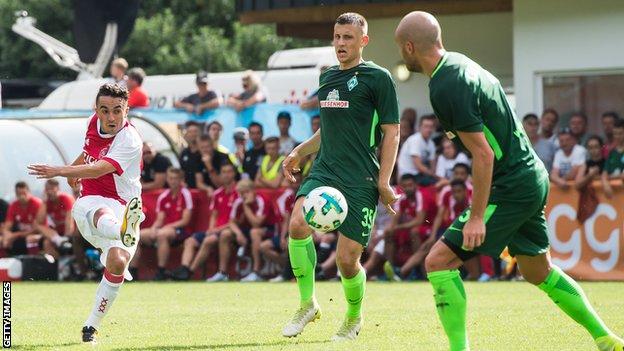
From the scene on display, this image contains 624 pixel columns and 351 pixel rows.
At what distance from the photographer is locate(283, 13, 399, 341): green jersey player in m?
9.77

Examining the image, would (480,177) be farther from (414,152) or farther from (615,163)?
(414,152)

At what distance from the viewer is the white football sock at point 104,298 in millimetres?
9852

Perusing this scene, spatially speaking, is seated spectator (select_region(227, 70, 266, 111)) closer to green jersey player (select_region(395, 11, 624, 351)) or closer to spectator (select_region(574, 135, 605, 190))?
spectator (select_region(574, 135, 605, 190))

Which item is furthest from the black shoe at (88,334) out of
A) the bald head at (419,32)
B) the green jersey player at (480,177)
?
the bald head at (419,32)

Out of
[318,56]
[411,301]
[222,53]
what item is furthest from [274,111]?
[222,53]

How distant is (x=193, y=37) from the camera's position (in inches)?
1756

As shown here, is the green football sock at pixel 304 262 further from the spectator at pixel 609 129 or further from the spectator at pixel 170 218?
the spectator at pixel 170 218

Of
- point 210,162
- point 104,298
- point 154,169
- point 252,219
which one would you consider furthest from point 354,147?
point 154,169

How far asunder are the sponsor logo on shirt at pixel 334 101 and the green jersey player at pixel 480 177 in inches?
77.3

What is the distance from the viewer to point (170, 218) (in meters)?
19.8

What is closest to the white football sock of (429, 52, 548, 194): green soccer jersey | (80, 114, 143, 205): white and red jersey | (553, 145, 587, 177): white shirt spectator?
(80, 114, 143, 205): white and red jersey

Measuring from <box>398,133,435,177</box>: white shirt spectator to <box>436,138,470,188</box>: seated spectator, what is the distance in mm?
192

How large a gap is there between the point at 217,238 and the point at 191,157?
145 centimetres

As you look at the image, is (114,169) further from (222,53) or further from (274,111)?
(222,53)
